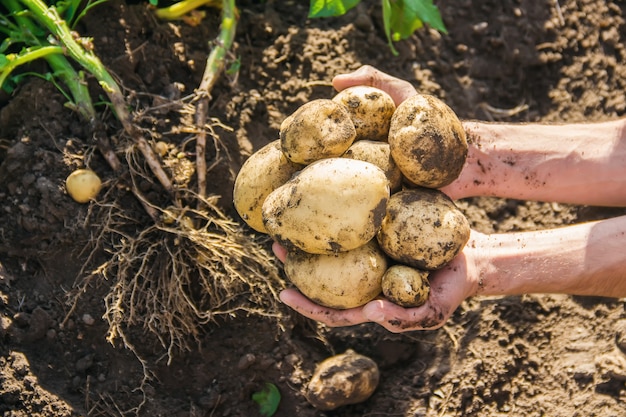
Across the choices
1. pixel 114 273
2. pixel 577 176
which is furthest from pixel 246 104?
pixel 577 176

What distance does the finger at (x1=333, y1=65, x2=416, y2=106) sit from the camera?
2027 mm

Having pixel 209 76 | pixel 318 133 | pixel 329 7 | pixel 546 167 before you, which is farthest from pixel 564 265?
pixel 209 76

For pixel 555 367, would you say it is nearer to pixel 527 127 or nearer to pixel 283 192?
pixel 527 127

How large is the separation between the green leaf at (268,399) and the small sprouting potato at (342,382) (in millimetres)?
95

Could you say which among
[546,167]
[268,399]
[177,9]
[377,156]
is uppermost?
[177,9]

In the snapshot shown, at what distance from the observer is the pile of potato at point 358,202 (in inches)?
62.4

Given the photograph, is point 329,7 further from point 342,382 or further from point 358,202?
point 342,382

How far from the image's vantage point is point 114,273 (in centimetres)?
202

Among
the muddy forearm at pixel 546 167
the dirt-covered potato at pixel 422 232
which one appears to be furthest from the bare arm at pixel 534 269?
the muddy forearm at pixel 546 167

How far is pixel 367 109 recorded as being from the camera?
6.00ft

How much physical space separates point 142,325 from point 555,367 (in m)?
1.29

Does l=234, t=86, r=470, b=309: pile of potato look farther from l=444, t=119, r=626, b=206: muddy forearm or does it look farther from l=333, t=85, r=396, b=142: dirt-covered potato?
l=444, t=119, r=626, b=206: muddy forearm

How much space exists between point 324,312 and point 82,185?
839 mm

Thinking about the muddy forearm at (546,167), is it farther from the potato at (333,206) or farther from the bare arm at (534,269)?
the potato at (333,206)
